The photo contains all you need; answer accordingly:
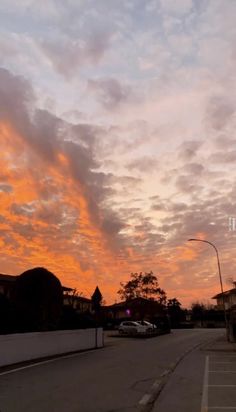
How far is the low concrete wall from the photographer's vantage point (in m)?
20.8

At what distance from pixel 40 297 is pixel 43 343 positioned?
4.93 metres

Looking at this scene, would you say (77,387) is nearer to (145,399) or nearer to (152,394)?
(152,394)

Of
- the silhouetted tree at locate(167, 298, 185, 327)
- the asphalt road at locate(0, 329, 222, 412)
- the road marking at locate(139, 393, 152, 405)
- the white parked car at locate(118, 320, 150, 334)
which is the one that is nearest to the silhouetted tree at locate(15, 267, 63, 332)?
the asphalt road at locate(0, 329, 222, 412)

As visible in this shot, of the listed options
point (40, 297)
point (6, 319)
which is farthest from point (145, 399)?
point (40, 297)

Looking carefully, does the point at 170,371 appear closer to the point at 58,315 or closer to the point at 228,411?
the point at 228,411

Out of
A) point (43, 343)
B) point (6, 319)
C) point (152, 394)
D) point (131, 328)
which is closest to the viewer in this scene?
point (152, 394)

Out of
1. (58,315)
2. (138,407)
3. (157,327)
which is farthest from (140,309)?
(138,407)

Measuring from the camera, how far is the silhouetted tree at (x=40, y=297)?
29.1 meters

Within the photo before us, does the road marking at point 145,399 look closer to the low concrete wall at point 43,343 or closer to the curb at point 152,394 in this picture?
the curb at point 152,394

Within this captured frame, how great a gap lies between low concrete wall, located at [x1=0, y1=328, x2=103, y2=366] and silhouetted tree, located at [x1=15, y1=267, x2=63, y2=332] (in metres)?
1.26

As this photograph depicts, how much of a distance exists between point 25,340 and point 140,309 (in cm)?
5165

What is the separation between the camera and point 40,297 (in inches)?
1177

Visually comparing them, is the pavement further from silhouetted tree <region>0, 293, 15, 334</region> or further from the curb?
silhouetted tree <region>0, 293, 15, 334</region>

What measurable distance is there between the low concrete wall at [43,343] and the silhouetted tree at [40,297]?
126cm
